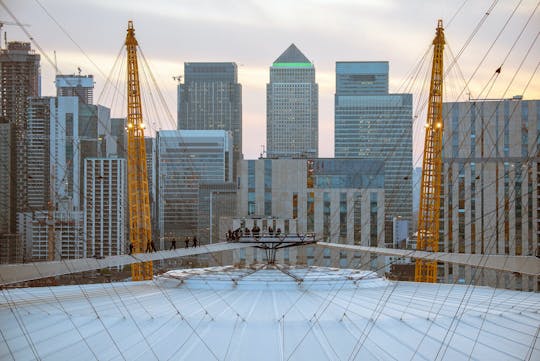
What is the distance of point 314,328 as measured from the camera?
35656mm

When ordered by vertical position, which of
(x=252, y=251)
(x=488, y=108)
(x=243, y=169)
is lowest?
(x=252, y=251)

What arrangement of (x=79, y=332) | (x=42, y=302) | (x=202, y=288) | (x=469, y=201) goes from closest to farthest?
(x=79, y=332), (x=42, y=302), (x=202, y=288), (x=469, y=201)

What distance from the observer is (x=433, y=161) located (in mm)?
102312

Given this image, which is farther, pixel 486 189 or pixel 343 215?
pixel 486 189

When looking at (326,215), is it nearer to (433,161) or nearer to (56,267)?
(433,161)

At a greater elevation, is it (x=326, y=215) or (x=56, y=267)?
(x=56, y=267)

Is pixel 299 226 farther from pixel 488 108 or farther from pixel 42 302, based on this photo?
pixel 42 302

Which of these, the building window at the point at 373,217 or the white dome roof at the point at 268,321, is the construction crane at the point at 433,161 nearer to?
the building window at the point at 373,217

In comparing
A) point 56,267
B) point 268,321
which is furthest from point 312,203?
point 56,267

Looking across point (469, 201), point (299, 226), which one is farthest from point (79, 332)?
point (469, 201)

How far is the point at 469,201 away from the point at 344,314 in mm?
128111

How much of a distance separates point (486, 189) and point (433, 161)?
61.5m

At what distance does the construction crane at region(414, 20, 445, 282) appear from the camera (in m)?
95.6

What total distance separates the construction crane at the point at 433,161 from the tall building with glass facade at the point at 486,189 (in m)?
49.2
